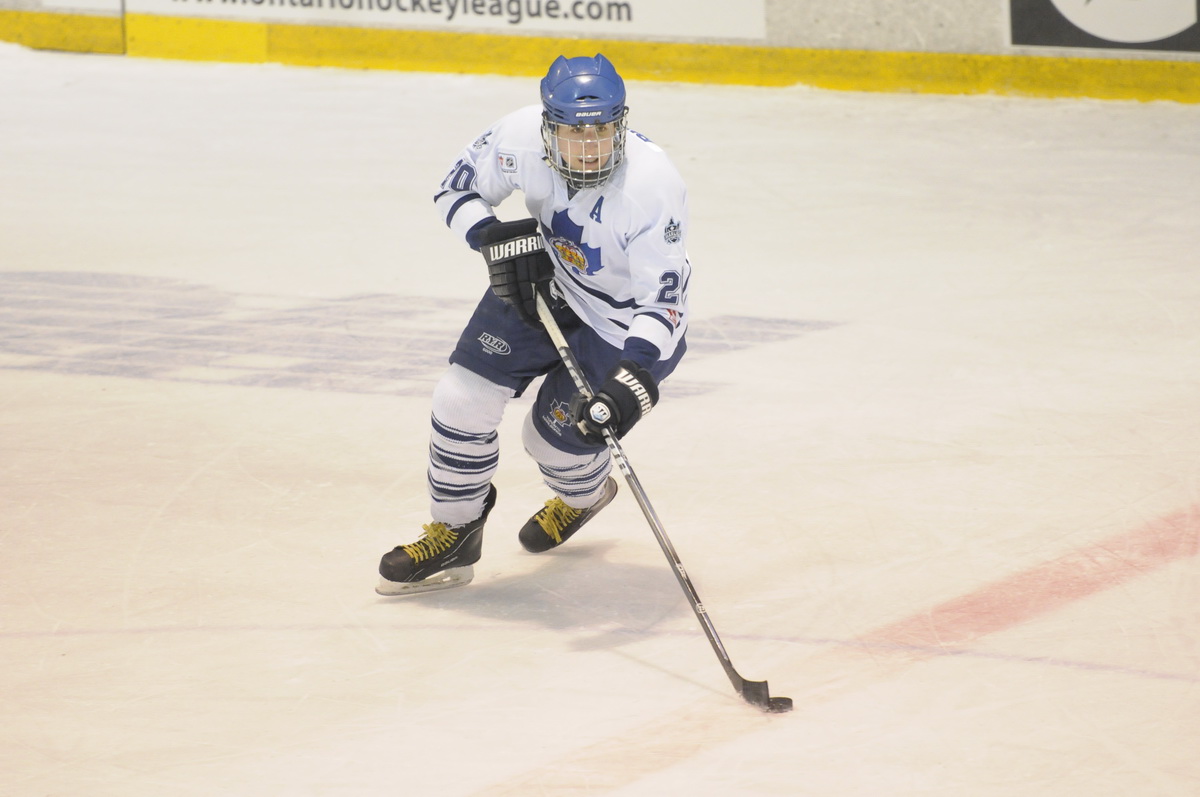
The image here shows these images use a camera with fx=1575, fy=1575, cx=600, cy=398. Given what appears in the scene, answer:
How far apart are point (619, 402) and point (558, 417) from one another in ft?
1.47

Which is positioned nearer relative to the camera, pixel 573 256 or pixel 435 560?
pixel 573 256

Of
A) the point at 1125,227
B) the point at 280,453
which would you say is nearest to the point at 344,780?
the point at 280,453

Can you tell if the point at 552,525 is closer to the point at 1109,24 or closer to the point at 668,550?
the point at 668,550

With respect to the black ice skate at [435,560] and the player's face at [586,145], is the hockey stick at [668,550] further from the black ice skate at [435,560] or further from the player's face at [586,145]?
the black ice skate at [435,560]

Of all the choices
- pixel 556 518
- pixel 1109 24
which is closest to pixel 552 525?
pixel 556 518

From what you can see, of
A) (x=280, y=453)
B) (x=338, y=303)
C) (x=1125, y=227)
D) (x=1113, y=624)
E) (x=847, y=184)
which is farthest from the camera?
(x=847, y=184)

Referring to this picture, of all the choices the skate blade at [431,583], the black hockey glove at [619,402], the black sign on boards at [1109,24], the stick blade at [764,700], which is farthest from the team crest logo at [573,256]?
the black sign on boards at [1109,24]

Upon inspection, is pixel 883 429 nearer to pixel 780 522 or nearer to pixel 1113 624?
pixel 780 522

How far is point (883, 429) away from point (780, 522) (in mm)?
768

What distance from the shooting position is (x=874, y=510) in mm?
3953

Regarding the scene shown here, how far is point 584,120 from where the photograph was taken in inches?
123

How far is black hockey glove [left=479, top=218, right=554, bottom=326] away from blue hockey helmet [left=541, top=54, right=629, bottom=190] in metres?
0.23

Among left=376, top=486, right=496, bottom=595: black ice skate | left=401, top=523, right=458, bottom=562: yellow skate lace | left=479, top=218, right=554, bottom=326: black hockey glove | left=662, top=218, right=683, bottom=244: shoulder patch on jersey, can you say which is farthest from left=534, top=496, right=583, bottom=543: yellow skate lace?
left=662, top=218, right=683, bottom=244: shoulder patch on jersey

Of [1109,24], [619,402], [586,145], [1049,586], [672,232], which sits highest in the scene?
[586,145]
